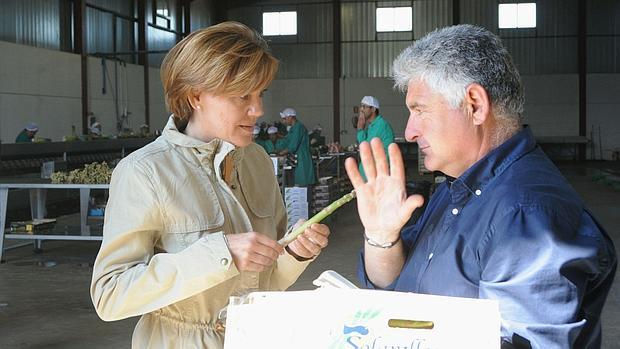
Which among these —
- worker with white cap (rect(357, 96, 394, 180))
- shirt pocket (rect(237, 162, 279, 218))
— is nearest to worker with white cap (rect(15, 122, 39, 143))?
worker with white cap (rect(357, 96, 394, 180))

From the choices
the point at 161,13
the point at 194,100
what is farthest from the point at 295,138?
the point at 161,13

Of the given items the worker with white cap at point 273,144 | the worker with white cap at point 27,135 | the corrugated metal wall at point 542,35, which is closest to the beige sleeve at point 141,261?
the worker with white cap at point 273,144

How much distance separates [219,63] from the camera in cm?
148

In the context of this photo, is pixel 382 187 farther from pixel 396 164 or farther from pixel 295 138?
pixel 295 138

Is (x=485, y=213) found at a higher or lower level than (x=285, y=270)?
higher

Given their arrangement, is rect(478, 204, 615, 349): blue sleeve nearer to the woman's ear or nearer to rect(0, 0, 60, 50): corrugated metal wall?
the woman's ear

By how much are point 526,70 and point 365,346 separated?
64.5ft

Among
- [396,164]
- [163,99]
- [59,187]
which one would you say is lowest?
[59,187]

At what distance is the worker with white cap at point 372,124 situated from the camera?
7766 mm

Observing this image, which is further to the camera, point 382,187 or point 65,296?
point 65,296

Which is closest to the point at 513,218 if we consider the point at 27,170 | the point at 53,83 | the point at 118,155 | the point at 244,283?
the point at 244,283

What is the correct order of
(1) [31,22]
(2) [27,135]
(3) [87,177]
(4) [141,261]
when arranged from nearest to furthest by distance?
1. (4) [141,261]
2. (3) [87,177]
3. (2) [27,135]
4. (1) [31,22]

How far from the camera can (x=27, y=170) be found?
9891 millimetres

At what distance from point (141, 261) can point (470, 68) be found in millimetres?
732
